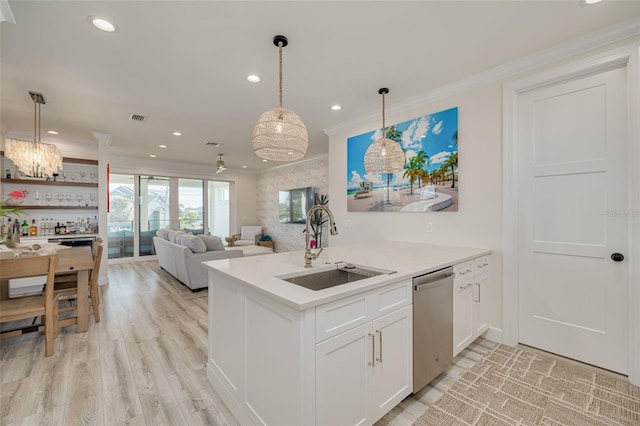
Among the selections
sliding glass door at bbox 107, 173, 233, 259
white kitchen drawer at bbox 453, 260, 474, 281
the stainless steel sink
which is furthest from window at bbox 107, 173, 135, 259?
white kitchen drawer at bbox 453, 260, 474, 281

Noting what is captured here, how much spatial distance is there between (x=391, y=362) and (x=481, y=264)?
151 centimetres

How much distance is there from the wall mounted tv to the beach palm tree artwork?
3.12m

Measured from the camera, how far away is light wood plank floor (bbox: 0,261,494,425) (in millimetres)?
1732

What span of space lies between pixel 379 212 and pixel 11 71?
418 centimetres

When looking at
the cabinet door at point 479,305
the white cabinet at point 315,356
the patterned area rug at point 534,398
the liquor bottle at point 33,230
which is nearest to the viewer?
the white cabinet at point 315,356

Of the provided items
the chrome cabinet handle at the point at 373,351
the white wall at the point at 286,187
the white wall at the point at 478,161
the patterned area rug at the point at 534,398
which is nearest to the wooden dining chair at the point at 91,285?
the chrome cabinet handle at the point at 373,351

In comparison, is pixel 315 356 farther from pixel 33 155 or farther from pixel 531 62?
pixel 33 155

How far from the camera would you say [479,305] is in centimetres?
258

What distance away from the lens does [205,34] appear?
2.09 meters

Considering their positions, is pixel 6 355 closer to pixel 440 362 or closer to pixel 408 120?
pixel 440 362

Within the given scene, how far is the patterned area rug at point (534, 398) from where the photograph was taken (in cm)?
169

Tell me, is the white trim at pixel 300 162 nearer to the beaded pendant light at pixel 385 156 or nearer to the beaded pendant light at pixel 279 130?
the beaded pendant light at pixel 385 156

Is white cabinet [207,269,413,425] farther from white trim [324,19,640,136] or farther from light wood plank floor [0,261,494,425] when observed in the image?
white trim [324,19,640,136]

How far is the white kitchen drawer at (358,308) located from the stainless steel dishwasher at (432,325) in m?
0.16
